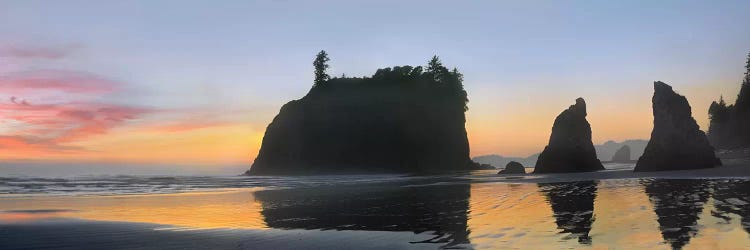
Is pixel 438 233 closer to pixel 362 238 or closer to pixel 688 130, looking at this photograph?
pixel 362 238

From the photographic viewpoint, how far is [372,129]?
103 m

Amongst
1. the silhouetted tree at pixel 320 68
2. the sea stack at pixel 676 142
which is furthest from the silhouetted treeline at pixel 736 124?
the silhouetted tree at pixel 320 68

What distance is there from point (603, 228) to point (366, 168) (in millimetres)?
86698

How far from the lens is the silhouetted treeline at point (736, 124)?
10626cm

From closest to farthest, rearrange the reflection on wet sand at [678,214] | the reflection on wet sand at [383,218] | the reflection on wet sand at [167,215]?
1. the reflection on wet sand at [678,214]
2. the reflection on wet sand at [383,218]
3. the reflection on wet sand at [167,215]

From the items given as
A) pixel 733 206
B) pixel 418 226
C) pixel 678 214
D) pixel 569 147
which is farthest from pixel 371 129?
pixel 678 214

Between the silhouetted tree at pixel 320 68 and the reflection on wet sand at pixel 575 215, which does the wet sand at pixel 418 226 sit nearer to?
the reflection on wet sand at pixel 575 215

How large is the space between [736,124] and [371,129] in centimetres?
8750

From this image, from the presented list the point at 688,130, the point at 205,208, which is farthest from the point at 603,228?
the point at 688,130

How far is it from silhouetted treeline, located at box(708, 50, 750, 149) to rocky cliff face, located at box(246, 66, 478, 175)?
60.7 meters

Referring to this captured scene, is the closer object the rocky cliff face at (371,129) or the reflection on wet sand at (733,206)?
the reflection on wet sand at (733,206)

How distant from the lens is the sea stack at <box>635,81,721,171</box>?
4184cm

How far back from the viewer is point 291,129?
10400 centimetres

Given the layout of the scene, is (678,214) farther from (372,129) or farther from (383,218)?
(372,129)
